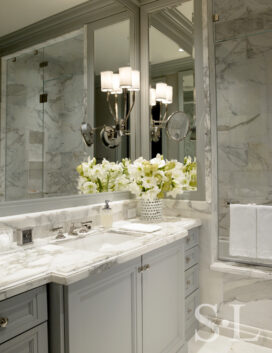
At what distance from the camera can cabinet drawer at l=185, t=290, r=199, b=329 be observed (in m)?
2.20

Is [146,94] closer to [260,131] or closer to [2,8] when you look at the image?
[260,131]

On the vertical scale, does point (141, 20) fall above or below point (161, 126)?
above

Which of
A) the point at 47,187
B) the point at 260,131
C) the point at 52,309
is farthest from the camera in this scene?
the point at 260,131

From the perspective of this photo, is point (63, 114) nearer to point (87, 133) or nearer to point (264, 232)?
point (87, 133)

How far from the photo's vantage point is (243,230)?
220 centimetres

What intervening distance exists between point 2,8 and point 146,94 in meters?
1.29

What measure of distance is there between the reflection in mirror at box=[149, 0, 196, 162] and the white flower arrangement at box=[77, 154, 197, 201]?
0.21 m

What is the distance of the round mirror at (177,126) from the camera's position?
2.41 m

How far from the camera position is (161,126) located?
100 inches

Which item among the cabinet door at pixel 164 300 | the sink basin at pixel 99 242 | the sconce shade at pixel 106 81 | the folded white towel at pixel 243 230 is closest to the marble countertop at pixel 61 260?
the sink basin at pixel 99 242

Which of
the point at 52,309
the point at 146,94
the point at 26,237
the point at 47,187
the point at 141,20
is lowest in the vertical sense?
the point at 52,309

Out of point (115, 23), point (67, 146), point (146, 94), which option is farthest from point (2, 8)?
point (146, 94)

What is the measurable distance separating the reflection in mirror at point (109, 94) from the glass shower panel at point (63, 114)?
167 mm

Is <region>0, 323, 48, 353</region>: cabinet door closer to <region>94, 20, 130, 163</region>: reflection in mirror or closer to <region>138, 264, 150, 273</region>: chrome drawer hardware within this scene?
<region>138, 264, 150, 273</region>: chrome drawer hardware
